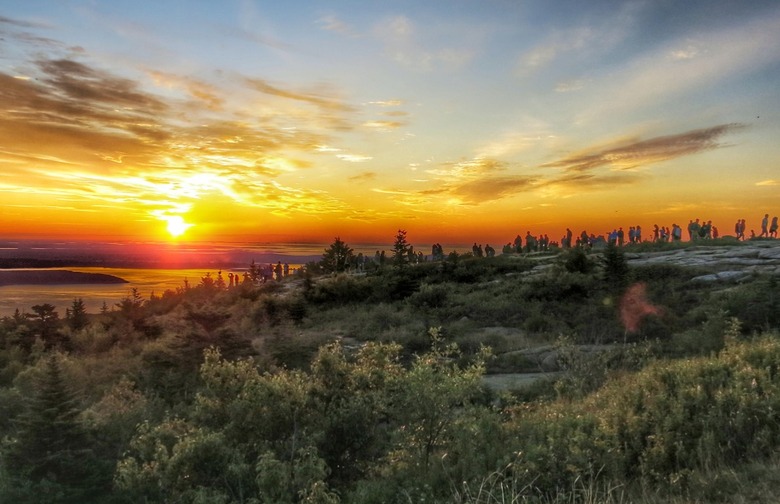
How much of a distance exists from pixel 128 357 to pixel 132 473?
10394mm

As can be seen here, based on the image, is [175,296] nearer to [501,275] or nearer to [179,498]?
[501,275]

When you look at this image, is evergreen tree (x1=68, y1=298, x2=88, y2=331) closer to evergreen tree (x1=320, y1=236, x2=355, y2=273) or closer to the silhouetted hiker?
evergreen tree (x1=320, y1=236, x2=355, y2=273)

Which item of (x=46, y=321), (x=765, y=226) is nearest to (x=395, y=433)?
(x=46, y=321)

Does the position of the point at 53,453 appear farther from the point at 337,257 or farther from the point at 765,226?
the point at 765,226

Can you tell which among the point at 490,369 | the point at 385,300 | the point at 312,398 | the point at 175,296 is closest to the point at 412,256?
the point at 385,300

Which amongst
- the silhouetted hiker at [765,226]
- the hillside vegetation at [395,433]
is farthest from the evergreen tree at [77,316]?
the silhouetted hiker at [765,226]

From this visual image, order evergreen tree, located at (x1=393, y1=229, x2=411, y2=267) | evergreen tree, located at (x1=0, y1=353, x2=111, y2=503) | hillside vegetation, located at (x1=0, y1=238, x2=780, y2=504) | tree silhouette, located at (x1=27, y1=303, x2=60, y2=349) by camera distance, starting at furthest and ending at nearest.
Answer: evergreen tree, located at (x1=393, y1=229, x2=411, y2=267)
tree silhouette, located at (x1=27, y1=303, x2=60, y2=349)
evergreen tree, located at (x1=0, y1=353, x2=111, y2=503)
hillside vegetation, located at (x1=0, y1=238, x2=780, y2=504)

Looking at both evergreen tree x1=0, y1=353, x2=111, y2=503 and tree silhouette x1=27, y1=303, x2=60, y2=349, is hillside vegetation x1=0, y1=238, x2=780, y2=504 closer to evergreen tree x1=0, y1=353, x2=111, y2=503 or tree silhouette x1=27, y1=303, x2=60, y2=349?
evergreen tree x1=0, y1=353, x2=111, y2=503

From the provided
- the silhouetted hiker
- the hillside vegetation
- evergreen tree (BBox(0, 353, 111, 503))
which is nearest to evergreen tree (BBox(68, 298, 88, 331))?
the hillside vegetation

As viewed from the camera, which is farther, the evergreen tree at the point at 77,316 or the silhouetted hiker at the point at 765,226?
the silhouetted hiker at the point at 765,226

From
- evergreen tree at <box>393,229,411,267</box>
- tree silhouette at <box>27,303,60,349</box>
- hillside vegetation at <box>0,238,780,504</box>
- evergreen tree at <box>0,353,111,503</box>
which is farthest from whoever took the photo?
evergreen tree at <box>393,229,411,267</box>

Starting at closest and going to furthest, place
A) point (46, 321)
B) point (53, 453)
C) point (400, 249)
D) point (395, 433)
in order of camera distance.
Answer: point (395, 433) → point (53, 453) → point (46, 321) → point (400, 249)

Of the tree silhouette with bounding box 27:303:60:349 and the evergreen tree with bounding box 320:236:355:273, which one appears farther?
the evergreen tree with bounding box 320:236:355:273

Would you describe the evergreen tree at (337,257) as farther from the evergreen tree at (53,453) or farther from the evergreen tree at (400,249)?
the evergreen tree at (53,453)
